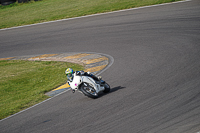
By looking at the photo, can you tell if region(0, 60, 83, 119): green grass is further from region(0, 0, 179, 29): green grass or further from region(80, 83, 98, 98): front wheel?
region(0, 0, 179, 29): green grass

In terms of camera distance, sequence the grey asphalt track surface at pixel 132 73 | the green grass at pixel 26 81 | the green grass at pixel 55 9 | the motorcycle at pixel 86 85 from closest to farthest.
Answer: the grey asphalt track surface at pixel 132 73, the motorcycle at pixel 86 85, the green grass at pixel 26 81, the green grass at pixel 55 9

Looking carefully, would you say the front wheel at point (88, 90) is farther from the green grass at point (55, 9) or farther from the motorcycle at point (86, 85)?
the green grass at point (55, 9)

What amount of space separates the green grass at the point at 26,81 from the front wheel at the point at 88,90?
2.35 metres

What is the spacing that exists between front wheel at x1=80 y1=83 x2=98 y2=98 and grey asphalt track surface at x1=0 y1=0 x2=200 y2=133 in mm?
234

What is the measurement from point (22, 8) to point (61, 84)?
20.7 metres

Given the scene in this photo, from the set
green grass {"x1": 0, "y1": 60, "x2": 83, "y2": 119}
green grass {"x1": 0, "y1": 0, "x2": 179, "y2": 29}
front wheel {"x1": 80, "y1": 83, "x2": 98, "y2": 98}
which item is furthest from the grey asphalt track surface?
green grass {"x1": 0, "y1": 0, "x2": 179, "y2": 29}

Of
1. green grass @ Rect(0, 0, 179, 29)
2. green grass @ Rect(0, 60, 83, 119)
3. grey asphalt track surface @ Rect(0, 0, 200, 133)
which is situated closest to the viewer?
grey asphalt track surface @ Rect(0, 0, 200, 133)

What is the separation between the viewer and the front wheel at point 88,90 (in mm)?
8312

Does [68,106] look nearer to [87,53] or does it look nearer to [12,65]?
[87,53]

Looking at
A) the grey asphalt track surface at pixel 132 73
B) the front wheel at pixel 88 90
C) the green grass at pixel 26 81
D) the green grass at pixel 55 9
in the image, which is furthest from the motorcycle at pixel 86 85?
the green grass at pixel 55 9

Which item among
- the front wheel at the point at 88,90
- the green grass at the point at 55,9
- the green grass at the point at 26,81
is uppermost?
the green grass at the point at 55,9

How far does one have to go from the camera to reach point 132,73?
1008 cm

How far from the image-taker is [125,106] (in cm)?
738

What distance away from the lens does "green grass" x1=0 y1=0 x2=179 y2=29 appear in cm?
2162
